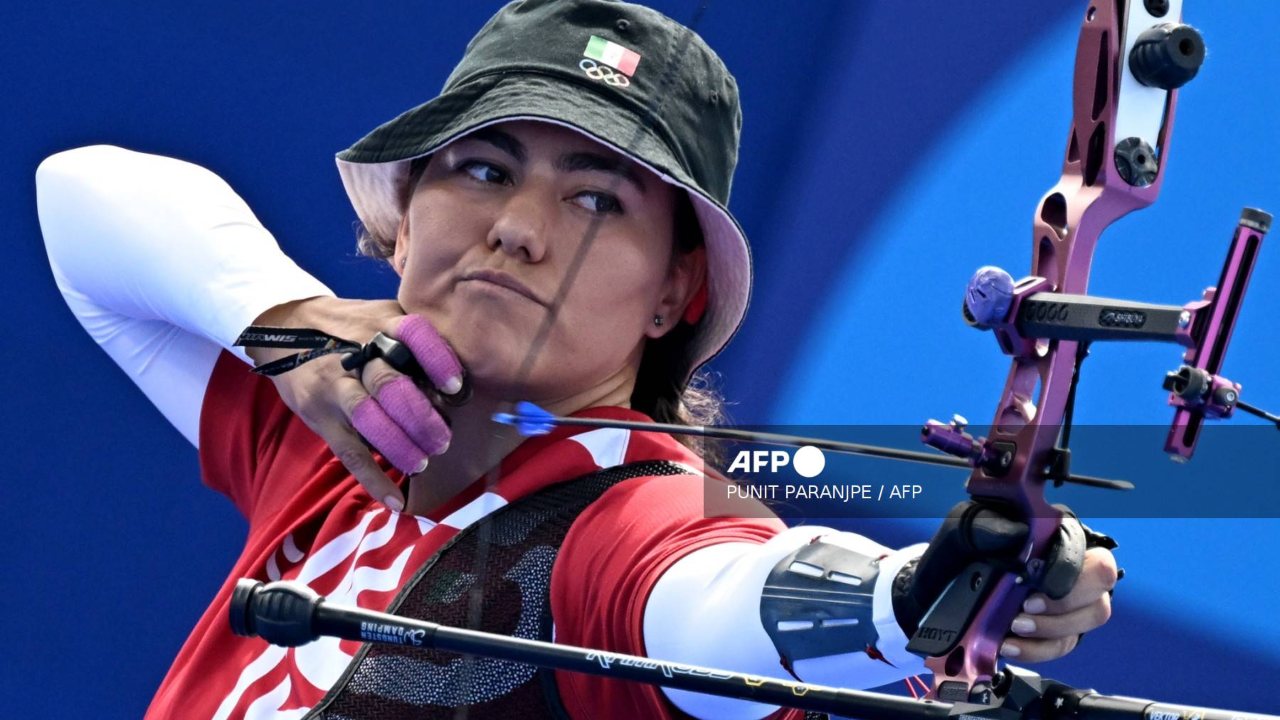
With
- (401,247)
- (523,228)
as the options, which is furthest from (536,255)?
(401,247)

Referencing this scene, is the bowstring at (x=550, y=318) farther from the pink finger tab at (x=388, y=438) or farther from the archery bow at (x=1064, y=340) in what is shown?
the archery bow at (x=1064, y=340)

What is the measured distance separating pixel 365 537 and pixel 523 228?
0.32m

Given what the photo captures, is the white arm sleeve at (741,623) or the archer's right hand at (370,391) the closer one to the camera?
the white arm sleeve at (741,623)

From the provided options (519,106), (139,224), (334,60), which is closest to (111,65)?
(334,60)

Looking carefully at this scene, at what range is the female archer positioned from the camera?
122 centimetres

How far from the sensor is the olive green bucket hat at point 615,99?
1.40 metres

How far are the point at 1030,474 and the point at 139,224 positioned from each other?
3.64ft

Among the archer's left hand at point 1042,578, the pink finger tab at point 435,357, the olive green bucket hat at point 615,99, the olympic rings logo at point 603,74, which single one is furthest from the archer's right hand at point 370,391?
the archer's left hand at point 1042,578

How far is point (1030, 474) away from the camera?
3.14 ft

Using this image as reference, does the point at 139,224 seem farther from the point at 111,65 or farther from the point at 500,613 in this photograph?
the point at 500,613

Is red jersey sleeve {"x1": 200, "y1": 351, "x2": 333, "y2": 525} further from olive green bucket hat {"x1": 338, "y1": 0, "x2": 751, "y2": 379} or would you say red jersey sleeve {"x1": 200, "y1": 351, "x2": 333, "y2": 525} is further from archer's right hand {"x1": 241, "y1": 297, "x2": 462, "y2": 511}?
olive green bucket hat {"x1": 338, "y1": 0, "x2": 751, "y2": 379}

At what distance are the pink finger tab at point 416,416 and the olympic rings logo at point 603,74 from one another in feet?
1.02

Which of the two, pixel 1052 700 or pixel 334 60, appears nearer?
pixel 1052 700

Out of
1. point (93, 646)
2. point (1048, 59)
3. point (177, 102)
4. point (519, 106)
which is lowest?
point (93, 646)
